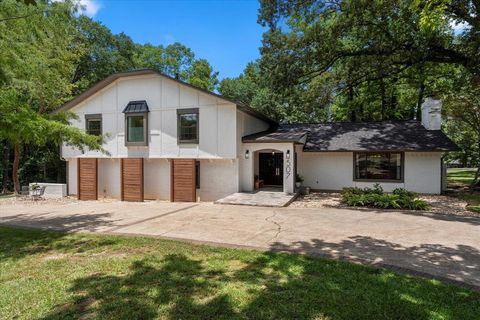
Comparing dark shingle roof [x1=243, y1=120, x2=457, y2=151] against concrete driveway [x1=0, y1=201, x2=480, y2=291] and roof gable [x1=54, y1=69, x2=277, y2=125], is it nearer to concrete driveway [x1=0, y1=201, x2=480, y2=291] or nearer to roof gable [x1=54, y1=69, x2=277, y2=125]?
roof gable [x1=54, y1=69, x2=277, y2=125]

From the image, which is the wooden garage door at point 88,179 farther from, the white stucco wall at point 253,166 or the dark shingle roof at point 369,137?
the dark shingle roof at point 369,137

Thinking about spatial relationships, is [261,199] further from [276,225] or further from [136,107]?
[136,107]

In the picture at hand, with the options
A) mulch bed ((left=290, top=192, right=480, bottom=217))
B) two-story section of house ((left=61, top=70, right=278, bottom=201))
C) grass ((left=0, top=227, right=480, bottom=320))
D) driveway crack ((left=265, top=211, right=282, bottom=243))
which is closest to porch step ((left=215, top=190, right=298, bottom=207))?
mulch bed ((left=290, top=192, right=480, bottom=217))

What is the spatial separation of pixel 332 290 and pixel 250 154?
38.5ft

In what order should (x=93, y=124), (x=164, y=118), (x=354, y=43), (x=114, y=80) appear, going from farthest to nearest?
(x=354, y=43)
(x=93, y=124)
(x=114, y=80)
(x=164, y=118)

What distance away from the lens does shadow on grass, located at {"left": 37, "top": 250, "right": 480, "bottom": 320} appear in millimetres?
3930

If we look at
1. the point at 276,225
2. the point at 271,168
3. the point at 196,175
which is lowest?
the point at 276,225

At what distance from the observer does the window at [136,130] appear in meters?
16.8

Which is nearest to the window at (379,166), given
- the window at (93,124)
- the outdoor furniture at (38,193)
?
the window at (93,124)

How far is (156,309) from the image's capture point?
4.05 metres

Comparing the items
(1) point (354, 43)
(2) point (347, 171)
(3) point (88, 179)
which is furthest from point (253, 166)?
(1) point (354, 43)

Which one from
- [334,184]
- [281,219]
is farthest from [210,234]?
[334,184]

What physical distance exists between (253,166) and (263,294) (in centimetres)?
1202

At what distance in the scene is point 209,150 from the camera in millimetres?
15641
